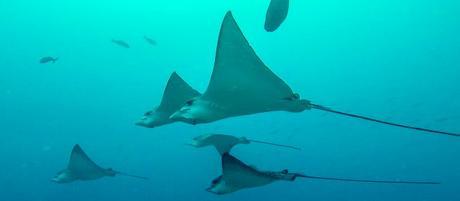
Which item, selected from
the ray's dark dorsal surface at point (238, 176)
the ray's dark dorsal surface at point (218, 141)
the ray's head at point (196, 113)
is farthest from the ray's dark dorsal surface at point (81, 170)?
the ray's head at point (196, 113)

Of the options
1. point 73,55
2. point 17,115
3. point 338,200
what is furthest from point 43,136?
point 338,200

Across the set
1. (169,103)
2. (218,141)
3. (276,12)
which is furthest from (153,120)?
(276,12)

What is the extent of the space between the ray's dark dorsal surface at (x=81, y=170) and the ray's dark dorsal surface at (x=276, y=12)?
3103mm

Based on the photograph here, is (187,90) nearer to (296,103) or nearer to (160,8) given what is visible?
(296,103)

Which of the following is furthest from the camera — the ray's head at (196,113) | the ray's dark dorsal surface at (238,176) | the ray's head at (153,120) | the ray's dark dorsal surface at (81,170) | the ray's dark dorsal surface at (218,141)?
the ray's dark dorsal surface at (81,170)

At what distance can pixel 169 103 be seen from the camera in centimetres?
452

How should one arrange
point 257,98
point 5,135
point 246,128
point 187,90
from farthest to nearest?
point 246,128 → point 5,135 → point 187,90 → point 257,98

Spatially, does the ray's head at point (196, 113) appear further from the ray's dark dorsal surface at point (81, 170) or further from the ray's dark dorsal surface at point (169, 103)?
the ray's dark dorsal surface at point (81, 170)

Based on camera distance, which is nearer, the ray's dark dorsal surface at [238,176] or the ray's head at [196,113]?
the ray's head at [196,113]

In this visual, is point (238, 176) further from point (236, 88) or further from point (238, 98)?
point (236, 88)

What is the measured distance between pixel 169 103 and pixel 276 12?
155 cm

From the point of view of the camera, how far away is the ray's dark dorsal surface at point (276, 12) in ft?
14.9

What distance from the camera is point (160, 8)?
3878cm

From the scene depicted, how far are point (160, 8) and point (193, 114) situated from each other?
36.9m
